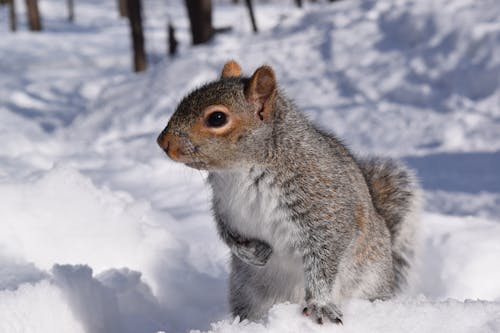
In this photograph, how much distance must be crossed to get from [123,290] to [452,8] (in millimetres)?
6097

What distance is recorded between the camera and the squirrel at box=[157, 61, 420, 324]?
89.7 inches

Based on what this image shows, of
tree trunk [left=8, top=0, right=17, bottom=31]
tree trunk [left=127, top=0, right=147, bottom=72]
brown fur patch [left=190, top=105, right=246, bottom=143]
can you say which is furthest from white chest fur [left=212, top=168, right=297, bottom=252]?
tree trunk [left=8, top=0, right=17, bottom=31]

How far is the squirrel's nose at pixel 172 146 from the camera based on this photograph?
2.22 metres

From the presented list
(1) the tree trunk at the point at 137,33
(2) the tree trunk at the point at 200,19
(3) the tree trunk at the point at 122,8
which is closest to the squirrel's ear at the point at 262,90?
(2) the tree trunk at the point at 200,19

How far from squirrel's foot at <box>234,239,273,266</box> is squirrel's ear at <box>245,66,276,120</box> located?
47 centimetres

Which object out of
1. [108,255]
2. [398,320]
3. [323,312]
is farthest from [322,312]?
[108,255]

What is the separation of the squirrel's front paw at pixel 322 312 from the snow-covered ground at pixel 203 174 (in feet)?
0.12

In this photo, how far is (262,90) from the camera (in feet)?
7.82

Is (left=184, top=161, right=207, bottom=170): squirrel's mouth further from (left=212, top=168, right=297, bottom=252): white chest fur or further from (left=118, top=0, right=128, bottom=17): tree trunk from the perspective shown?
(left=118, top=0, right=128, bottom=17): tree trunk

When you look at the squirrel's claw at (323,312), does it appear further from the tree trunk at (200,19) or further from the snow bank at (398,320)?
the tree trunk at (200,19)

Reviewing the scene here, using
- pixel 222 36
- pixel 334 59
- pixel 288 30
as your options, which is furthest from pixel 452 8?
pixel 222 36

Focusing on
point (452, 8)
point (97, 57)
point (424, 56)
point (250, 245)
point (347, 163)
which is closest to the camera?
point (250, 245)

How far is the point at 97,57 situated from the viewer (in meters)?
17.7

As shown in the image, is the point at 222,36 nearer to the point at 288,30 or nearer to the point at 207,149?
the point at 288,30
